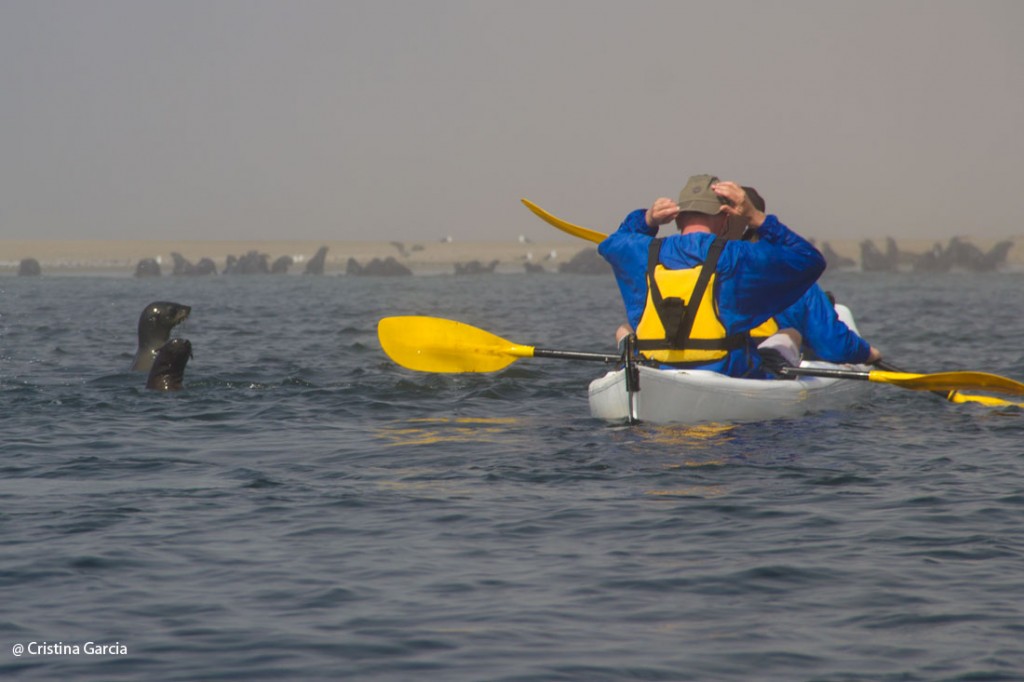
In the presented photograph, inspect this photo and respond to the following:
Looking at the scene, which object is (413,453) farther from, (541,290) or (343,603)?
(541,290)

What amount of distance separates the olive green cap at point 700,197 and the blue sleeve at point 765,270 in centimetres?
36

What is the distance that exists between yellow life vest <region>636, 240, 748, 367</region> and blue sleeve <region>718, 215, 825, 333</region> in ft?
0.33

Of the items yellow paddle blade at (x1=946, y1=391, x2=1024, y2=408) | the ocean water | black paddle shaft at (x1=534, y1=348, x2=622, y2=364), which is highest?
→ black paddle shaft at (x1=534, y1=348, x2=622, y2=364)

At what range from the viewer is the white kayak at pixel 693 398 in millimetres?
10625

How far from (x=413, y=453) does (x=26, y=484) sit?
2.66 m

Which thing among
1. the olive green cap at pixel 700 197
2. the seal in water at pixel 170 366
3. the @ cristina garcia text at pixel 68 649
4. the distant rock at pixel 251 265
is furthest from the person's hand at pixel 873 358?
the distant rock at pixel 251 265

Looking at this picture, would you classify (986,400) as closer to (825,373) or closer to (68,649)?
(825,373)

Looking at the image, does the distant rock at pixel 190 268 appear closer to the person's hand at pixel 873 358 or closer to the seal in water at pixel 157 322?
the seal in water at pixel 157 322

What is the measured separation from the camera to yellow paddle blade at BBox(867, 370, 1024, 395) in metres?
10.7

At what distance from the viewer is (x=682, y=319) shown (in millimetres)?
10852

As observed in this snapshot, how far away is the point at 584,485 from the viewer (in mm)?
8719

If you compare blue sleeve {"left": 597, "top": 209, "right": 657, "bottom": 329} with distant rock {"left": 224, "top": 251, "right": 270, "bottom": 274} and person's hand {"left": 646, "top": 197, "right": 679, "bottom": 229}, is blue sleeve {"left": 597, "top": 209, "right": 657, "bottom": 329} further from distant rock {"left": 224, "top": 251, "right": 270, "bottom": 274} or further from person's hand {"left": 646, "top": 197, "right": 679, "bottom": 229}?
distant rock {"left": 224, "top": 251, "right": 270, "bottom": 274}

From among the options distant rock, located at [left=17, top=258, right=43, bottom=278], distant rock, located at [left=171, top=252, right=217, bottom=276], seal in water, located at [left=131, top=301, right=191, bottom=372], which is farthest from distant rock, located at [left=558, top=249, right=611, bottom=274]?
seal in water, located at [left=131, top=301, right=191, bottom=372]

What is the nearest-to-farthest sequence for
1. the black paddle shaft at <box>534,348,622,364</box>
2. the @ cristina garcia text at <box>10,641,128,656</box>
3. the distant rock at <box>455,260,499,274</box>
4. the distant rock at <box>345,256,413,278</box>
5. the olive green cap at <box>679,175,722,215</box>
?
1. the @ cristina garcia text at <box>10,641,128,656</box>
2. the olive green cap at <box>679,175,722,215</box>
3. the black paddle shaft at <box>534,348,622,364</box>
4. the distant rock at <box>345,256,413,278</box>
5. the distant rock at <box>455,260,499,274</box>
